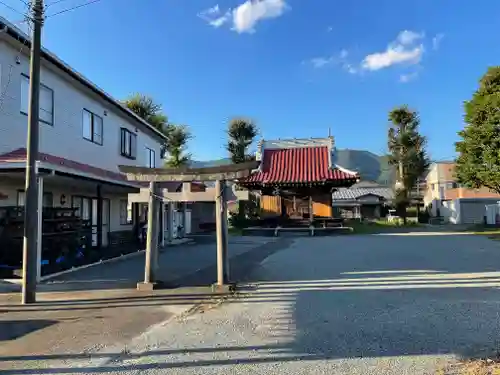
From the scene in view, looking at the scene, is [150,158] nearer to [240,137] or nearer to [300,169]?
[300,169]

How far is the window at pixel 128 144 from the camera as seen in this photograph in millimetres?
16559

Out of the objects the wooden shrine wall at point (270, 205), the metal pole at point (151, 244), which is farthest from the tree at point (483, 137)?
the metal pole at point (151, 244)

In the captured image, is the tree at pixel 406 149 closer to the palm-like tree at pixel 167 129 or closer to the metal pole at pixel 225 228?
the palm-like tree at pixel 167 129

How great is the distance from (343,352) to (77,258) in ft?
28.8

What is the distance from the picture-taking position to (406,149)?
3288 cm

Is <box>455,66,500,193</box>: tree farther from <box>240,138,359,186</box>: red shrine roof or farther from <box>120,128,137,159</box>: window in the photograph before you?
<box>120,128,137,159</box>: window

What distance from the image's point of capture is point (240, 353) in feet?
13.9

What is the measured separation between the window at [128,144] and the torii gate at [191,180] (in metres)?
8.99

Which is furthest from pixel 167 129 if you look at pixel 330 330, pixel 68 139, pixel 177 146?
pixel 330 330

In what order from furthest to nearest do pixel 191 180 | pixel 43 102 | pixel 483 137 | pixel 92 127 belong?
pixel 483 137 < pixel 92 127 < pixel 43 102 < pixel 191 180

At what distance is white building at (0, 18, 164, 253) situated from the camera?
31.8 ft

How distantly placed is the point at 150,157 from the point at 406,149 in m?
21.6

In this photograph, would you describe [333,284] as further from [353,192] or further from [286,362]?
[353,192]

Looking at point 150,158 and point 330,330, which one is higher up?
point 150,158
